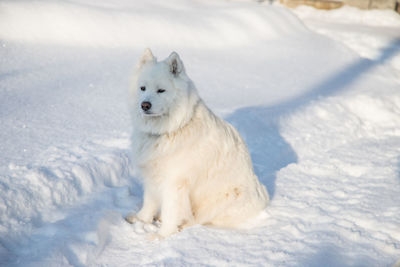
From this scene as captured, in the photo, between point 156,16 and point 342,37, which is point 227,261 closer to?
point 156,16

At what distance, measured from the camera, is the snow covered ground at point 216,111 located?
8.99 ft

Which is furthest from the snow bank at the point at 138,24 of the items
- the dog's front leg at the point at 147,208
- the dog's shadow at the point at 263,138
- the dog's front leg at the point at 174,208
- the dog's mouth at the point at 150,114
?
the dog's front leg at the point at 174,208

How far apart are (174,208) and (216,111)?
8.47ft

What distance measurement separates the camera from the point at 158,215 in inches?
139

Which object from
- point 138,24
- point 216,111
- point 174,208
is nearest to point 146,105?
point 174,208

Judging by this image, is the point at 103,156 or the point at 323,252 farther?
the point at 103,156

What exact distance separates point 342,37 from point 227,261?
9.68 m

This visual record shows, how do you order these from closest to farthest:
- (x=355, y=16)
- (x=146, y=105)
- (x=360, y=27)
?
1. (x=146, y=105)
2. (x=360, y=27)
3. (x=355, y=16)

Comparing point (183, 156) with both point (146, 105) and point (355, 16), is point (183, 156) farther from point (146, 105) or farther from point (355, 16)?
point (355, 16)

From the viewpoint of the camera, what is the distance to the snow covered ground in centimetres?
274

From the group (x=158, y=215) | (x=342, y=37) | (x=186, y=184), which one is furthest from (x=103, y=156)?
(x=342, y=37)

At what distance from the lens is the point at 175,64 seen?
3.11 m

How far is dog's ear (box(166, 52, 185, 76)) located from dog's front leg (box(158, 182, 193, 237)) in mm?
990

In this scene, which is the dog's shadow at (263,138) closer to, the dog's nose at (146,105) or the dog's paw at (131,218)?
the dog's paw at (131,218)
